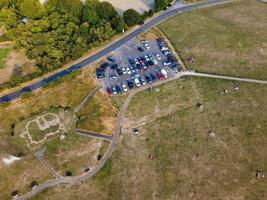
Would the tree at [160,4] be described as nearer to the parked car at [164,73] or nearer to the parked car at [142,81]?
the parked car at [164,73]

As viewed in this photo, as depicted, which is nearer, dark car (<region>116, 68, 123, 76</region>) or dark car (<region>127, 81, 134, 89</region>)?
dark car (<region>127, 81, 134, 89</region>)

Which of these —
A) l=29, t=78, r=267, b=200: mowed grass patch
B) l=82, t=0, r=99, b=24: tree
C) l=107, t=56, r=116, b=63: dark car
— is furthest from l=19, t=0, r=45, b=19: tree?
l=29, t=78, r=267, b=200: mowed grass patch

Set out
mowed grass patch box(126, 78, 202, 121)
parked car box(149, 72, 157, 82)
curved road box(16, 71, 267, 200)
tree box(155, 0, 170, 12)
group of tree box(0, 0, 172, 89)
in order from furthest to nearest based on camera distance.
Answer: tree box(155, 0, 170, 12), group of tree box(0, 0, 172, 89), parked car box(149, 72, 157, 82), mowed grass patch box(126, 78, 202, 121), curved road box(16, 71, 267, 200)

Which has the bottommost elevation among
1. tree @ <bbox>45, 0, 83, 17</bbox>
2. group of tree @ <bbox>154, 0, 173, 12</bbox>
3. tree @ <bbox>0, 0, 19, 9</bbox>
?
group of tree @ <bbox>154, 0, 173, 12</bbox>

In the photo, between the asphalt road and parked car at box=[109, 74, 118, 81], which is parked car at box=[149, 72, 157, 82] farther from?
the asphalt road

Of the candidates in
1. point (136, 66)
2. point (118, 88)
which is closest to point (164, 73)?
point (136, 66)

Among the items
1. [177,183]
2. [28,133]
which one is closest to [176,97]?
[177,183]
